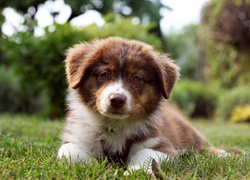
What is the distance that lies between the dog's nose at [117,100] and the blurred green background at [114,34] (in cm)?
237

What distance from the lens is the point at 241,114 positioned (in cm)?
1744

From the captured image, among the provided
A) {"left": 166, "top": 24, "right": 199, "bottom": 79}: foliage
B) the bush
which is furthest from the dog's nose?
{"left": 166, "top": 24, "right": 199, "bottom": 79}: foliage

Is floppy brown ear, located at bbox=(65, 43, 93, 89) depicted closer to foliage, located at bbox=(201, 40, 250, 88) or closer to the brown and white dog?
the brown and white dog

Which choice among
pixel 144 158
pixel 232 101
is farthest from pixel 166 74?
pixel 232 101

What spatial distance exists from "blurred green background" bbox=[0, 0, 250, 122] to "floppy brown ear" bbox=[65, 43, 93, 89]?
1.81 meters

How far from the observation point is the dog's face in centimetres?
419

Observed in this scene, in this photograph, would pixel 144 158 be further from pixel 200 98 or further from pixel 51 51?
pixel 200 98

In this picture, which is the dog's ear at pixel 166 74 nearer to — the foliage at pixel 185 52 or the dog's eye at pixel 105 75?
the dog's eye at pixel 105 75

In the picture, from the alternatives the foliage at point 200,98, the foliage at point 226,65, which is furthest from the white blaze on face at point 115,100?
the foliage at point 226,65

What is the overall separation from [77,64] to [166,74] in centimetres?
104

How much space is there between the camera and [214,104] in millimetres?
21344

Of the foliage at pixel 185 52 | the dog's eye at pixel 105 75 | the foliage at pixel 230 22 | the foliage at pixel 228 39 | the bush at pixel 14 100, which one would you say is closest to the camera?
the dog's eye at pixel 105 75

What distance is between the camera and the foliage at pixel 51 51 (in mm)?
11477

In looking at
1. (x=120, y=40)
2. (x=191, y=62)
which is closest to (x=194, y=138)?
(x=120, y=40)
